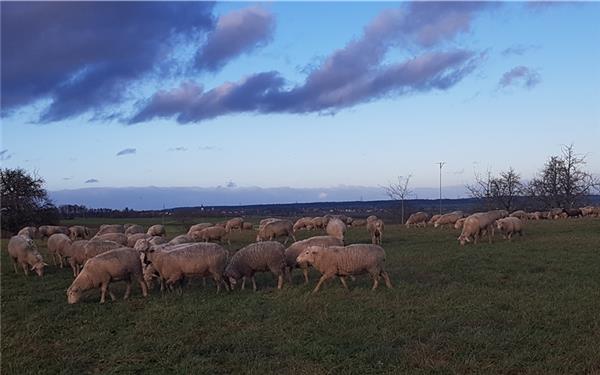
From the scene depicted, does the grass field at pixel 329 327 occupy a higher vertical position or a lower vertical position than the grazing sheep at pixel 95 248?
lower

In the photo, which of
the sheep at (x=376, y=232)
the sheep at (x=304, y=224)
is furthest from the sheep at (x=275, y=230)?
the sheep at (x=304, y=224)

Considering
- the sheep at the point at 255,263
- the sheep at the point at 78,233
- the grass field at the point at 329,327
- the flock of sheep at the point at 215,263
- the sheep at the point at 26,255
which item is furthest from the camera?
the sheep at the point at 78,233

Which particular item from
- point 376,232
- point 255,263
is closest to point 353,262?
point 255,263

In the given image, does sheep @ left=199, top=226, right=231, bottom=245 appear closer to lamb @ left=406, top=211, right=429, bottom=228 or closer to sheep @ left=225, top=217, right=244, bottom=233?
sheep @ left=225, top=217, right=244, bottom=233

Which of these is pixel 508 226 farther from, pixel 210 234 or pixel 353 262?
pixel 353 262

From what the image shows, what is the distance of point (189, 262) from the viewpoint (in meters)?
14.4

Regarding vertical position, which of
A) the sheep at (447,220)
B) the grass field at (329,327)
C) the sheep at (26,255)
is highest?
the sheep at (447,220)

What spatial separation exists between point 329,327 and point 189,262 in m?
5.46

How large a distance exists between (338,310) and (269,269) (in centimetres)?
423

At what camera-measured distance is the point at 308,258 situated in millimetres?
14719

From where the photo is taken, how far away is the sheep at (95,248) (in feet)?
56.9

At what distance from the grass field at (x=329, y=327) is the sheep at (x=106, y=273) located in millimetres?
385

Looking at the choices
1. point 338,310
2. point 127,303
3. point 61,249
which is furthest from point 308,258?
point 61,249

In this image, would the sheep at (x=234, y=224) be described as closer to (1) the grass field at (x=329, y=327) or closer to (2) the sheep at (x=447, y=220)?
(2) the sheep at (x=447, y=220)
